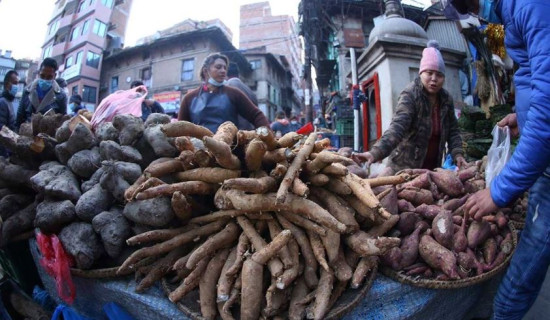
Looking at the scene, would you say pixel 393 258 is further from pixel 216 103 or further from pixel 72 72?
pixel 72 72

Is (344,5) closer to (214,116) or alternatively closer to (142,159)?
(214,116)

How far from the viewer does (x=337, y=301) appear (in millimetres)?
1336

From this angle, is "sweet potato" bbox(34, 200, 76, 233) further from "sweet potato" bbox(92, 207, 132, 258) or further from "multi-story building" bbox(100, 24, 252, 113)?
"multi-story building" bbox(100, 24, 252, 113)

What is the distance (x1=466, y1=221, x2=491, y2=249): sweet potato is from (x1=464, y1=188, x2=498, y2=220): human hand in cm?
11

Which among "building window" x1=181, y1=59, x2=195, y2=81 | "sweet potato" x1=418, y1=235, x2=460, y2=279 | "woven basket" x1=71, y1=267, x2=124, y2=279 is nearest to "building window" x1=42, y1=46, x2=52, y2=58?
"building window" x1=181, y1=59, x2=195, y2=81

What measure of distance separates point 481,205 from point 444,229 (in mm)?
218

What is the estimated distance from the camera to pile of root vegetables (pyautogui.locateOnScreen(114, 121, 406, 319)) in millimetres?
1304

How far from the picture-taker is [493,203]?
147 cm

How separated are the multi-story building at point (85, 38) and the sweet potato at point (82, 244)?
89.7ft

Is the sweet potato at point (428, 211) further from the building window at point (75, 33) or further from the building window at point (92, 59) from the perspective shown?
the building window at point (75, 33)

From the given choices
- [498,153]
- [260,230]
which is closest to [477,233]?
[498,153]

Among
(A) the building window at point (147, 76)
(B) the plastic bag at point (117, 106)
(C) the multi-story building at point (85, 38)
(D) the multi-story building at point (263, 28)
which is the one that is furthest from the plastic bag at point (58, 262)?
(D) the multi-story building at point (263, 28)

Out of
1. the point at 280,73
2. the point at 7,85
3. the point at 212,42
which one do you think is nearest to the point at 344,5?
the point at 212,42

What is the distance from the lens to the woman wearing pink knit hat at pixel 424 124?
280cm
